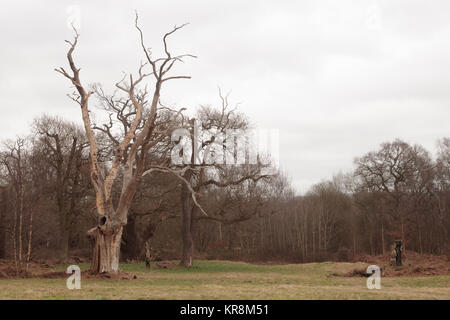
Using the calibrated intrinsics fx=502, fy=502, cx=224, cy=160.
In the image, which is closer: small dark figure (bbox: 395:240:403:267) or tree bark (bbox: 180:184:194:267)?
small dark figure (bbox: 395:240:403:267)

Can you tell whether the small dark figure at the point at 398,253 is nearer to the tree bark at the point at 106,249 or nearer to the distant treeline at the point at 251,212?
the distant treeline at the point at 251,212

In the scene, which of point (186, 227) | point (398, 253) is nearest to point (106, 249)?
point (186, 227)

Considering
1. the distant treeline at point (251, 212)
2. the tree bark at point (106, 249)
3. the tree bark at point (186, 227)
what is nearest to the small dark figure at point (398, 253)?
the distant treeline at point (251, 212)

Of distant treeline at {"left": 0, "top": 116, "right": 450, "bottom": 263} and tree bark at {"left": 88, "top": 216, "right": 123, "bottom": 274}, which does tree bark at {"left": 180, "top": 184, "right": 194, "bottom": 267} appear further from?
tree bark at {"left": 88, "top": 216, "right": 123, "bottom": 274}

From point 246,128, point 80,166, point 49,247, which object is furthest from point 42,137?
point 246,128

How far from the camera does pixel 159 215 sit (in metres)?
36.8

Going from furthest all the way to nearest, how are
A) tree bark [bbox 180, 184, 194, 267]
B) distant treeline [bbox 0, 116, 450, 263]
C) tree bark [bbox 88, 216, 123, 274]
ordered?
distant treeline [bbox 0, 116, 450, 263] → tree bark [bbox 180, 184, 194, 267] → tree bark [bbox 88, 216, 123, 274]

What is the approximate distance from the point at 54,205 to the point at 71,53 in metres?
19.4

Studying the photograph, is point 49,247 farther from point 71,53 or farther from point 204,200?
point 71,53

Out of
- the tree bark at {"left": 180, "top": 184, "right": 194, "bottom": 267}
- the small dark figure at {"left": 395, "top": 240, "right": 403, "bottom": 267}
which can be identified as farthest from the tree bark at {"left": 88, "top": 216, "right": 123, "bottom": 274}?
the small dark figure at {"left": 395, "top": 240, "right": 403, "bottom": 267}

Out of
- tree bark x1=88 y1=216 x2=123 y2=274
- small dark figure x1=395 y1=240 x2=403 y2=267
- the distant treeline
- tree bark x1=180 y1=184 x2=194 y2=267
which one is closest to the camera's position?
tree bark x1=88 y1=216 x2=123 y2=274

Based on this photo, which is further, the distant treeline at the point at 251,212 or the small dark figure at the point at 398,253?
the distant treeline at the point at 251,212

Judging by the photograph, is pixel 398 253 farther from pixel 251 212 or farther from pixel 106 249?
pixel 106 249

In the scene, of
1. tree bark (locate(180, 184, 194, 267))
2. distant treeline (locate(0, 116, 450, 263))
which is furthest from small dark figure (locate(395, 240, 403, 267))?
tree bark (locate(180, 184, 194, 267))
